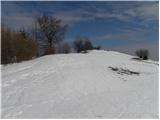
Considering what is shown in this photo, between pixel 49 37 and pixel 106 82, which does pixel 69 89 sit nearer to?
pixel 106 82

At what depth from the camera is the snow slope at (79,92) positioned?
716 cm

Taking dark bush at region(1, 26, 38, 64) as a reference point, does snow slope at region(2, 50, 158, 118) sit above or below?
below

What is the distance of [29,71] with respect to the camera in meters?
11.5

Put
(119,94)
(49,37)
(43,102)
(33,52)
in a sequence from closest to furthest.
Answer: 1. (43,102)
2. (119,94)
3. (33,52)
4. (49,37)

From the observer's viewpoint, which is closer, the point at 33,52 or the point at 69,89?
the point at 69,89

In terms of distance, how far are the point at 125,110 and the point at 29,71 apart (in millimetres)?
5525

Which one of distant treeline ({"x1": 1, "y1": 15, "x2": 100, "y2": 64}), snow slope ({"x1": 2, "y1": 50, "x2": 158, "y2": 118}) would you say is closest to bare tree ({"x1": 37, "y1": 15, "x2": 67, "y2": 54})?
distant treeline ({"x1": 1, "y1": 15, "x2": 100, "y2": 64})

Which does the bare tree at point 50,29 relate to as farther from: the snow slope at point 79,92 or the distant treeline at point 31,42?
the snow slope at point 79,92

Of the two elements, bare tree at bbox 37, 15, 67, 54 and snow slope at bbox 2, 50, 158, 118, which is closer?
snow slope at bbox 2, 50, 158, 118

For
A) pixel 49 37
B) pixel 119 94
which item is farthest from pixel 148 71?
pixel 49 37

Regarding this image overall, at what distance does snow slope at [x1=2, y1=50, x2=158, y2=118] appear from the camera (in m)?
7.16

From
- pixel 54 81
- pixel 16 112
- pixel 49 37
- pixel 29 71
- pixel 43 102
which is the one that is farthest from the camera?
pixel 49 37

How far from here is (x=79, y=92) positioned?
28.8 ft

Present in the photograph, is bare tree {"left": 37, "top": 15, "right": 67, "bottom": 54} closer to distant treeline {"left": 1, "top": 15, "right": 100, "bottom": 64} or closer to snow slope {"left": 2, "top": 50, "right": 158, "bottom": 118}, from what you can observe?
distant treeline {"left": 1, "top": 15, "right": 100, "bottom": 64}
